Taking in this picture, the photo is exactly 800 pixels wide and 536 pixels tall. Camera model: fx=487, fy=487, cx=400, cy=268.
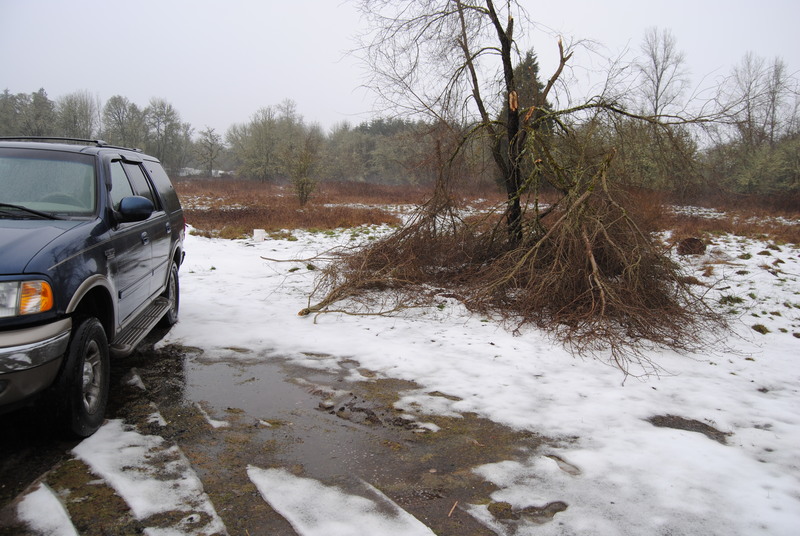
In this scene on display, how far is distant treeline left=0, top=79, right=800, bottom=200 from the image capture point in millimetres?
7449

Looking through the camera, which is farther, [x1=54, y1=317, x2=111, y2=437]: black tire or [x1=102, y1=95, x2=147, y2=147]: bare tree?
[x1=102, y1=95, x2=147, y2=147]: bare tree

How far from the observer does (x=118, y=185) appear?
4.13m

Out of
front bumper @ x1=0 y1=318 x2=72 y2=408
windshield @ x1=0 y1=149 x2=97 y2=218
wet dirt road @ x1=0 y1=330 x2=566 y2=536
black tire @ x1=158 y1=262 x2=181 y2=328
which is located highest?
windshield @ x1=0 y1=149 x2=97 y2=218

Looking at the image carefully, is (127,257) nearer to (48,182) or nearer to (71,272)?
(48,182)

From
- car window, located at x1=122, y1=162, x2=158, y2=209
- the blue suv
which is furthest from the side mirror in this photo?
car window, located at x1=122, y1=162, x2=158, y2=209

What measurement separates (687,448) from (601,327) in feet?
7.79

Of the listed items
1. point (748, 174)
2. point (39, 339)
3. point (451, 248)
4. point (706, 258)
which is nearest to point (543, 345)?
point (451, 248)

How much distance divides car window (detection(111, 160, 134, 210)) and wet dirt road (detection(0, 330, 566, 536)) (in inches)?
60.7

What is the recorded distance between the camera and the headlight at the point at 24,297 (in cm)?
254

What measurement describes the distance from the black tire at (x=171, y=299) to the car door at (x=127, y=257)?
938mm

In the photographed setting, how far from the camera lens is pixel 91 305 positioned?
3.27 metres

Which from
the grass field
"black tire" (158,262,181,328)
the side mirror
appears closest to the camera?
the side mirror

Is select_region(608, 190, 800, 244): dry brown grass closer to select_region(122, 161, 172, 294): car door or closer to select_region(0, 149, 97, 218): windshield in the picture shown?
select_region(122, 161, 172, 294): car door

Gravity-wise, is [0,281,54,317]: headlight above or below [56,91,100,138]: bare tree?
below
